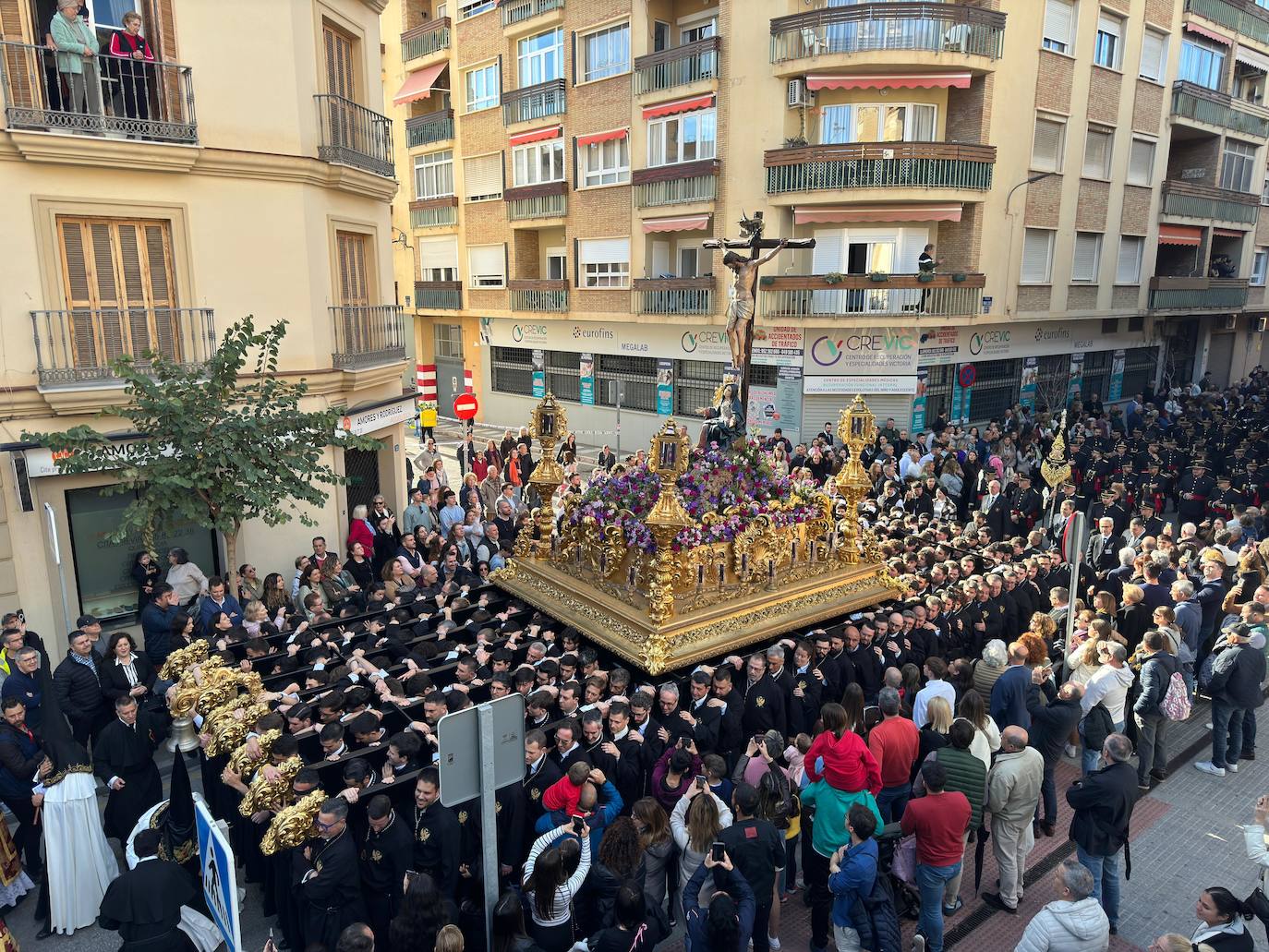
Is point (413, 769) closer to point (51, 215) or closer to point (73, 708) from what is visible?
point (73, 708)

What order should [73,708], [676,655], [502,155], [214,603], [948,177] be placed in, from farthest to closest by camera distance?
[502,155]
[948,177]
[214,603]
[676,655]
[73,708]

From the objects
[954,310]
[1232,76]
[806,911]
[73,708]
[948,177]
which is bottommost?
[806,911]

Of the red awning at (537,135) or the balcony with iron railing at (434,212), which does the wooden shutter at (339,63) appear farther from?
the balcony with iron railing at (434,212)

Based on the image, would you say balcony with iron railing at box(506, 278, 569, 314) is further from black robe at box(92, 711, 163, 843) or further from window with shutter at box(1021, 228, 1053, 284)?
black robe at box(92, 711, 163, 843)

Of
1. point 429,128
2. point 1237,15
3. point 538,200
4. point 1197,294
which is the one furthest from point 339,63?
point 1237,15

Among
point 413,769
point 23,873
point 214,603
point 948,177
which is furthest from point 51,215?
point 948,177

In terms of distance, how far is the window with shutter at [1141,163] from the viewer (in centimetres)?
2634

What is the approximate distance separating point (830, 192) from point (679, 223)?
183 inches

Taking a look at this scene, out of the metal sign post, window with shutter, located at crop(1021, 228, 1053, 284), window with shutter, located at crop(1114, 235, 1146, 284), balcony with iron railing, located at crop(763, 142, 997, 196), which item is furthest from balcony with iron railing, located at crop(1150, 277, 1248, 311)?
the metal sign post

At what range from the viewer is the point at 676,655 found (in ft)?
30.1

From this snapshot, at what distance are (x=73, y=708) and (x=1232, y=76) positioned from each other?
122 ft

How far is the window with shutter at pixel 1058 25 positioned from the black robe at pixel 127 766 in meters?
24.8

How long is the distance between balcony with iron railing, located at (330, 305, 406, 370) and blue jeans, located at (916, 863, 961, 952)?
1112cm

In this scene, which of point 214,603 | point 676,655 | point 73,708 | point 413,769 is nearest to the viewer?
point 413,769
